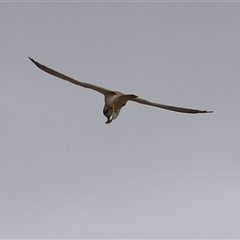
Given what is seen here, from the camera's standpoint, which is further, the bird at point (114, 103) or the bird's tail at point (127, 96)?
the bird at point (114, 103)

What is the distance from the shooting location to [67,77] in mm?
17766

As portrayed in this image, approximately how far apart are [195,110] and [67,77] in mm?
4411

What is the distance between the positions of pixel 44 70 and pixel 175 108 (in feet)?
14.6

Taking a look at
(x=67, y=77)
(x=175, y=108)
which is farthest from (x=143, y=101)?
(x=67, y=77)

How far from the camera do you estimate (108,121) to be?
19188mm

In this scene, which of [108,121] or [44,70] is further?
[108,121]

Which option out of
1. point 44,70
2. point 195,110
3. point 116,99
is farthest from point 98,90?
point 195,110

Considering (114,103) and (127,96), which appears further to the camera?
(114,103)

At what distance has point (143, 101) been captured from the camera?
65.1 ft

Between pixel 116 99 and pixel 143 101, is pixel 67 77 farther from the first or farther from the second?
pixel 143 101

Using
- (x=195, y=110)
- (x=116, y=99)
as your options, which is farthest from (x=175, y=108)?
(x=116, y=99)

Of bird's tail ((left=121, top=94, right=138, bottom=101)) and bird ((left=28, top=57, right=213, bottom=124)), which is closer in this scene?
bird's tail ((left=121, top=94, right=138, bottom=101))

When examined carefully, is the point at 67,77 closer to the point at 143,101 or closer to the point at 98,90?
the point at 98,90

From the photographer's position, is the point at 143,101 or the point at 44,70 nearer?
the point at 44,70
